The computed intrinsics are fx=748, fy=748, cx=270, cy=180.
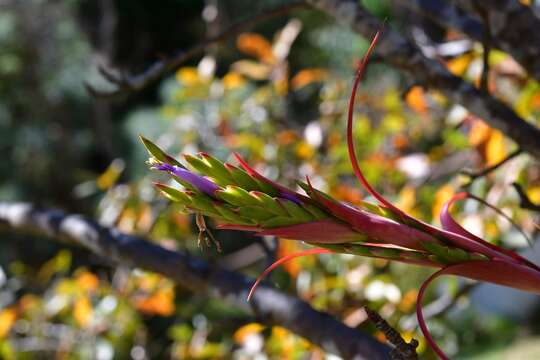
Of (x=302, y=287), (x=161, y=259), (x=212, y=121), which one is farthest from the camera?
(x=212, y=121)

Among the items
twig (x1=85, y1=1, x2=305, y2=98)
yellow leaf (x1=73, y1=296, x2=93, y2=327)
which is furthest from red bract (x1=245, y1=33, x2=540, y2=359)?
yellow leaf (x1=73, y1=296, x2=93, y2=327)

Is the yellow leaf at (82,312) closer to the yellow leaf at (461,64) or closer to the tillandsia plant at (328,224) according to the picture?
the yellow leaf at (461,64)

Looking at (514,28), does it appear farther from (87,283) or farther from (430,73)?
(87,283)

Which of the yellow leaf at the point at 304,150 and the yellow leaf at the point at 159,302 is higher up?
the yellow leaf at the point at 304,150

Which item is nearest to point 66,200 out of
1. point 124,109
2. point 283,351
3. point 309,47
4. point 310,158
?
point 124,109

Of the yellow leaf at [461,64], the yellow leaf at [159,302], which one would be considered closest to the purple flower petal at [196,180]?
the yellow leaf at [461,64]

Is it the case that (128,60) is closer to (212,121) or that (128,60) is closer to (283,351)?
(212,121)

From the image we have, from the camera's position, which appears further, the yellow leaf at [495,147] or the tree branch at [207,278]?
the yellow leaf at [495,147]

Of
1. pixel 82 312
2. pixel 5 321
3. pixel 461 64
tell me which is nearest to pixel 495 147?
pixel 461 64
